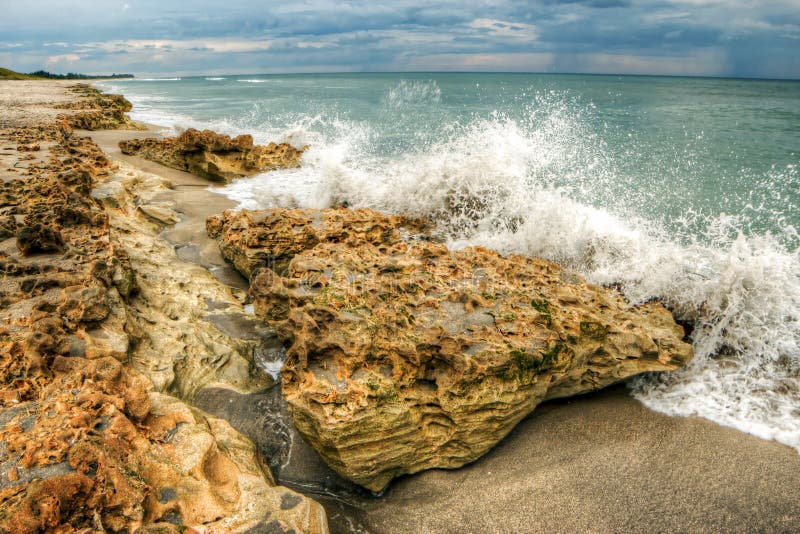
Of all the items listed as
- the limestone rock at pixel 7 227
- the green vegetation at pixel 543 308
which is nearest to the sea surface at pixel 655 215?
the green vegetation at pixel 543 308

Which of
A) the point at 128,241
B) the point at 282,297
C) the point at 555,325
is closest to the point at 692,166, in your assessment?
the point at 555,325

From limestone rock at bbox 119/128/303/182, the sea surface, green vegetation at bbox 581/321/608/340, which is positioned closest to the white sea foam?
the sea surface

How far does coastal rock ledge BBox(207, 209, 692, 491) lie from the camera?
8.54 feet

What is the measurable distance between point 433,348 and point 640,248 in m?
3.11

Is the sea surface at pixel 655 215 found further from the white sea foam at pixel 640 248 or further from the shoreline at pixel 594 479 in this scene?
the shoreline at pixel 594 479

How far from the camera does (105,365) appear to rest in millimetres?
2268

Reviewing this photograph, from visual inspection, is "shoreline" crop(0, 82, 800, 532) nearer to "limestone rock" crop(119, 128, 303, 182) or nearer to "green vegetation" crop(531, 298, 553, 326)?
"green vegetation" crop(531, 298, 553, 326)

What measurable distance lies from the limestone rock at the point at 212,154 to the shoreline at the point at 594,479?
715 cm

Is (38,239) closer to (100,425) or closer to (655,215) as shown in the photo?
(100,425)

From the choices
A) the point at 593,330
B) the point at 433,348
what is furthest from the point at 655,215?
the point at 433,348

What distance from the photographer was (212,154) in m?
9.16

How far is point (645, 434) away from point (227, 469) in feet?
8.43

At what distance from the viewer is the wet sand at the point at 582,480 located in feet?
7.74

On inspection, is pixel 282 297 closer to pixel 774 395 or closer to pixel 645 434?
pixel 645 434
